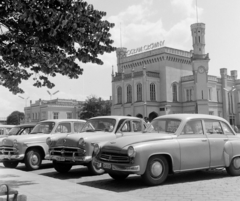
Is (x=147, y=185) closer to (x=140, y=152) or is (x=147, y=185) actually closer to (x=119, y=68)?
(x=140, y=152)

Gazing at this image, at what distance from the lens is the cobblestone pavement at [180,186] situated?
21.2ft

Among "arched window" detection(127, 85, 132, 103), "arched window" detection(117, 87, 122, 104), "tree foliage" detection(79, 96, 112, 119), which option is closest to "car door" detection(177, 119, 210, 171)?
"arched window" detection(127, 85, 132, 103)

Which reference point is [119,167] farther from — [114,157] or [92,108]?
[92,108]

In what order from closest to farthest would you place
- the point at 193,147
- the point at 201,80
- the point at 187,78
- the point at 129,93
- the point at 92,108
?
the point at 193,147, the point at 201,80, the point at 187,78, the point at 129,93, the point at 92,108

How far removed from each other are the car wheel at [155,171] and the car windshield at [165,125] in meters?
1.03

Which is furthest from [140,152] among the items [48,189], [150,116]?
[150,116]

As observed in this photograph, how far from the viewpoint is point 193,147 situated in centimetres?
809

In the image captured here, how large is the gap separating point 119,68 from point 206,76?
1733 centimetres

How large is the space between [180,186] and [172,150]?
857 mm

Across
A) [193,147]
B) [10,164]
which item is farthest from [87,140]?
[10,164]

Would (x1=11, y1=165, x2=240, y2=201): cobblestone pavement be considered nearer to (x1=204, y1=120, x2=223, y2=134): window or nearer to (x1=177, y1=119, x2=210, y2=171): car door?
(x1=177, y1=119, x2=210, y2=171): car door

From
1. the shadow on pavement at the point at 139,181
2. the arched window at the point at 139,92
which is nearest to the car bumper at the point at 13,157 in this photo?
the shadow on pavement at the point at 139,181

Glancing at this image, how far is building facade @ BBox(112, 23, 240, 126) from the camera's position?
Answer: 49312 millimetres

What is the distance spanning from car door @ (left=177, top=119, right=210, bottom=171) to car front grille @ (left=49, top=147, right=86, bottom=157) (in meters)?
2.83
